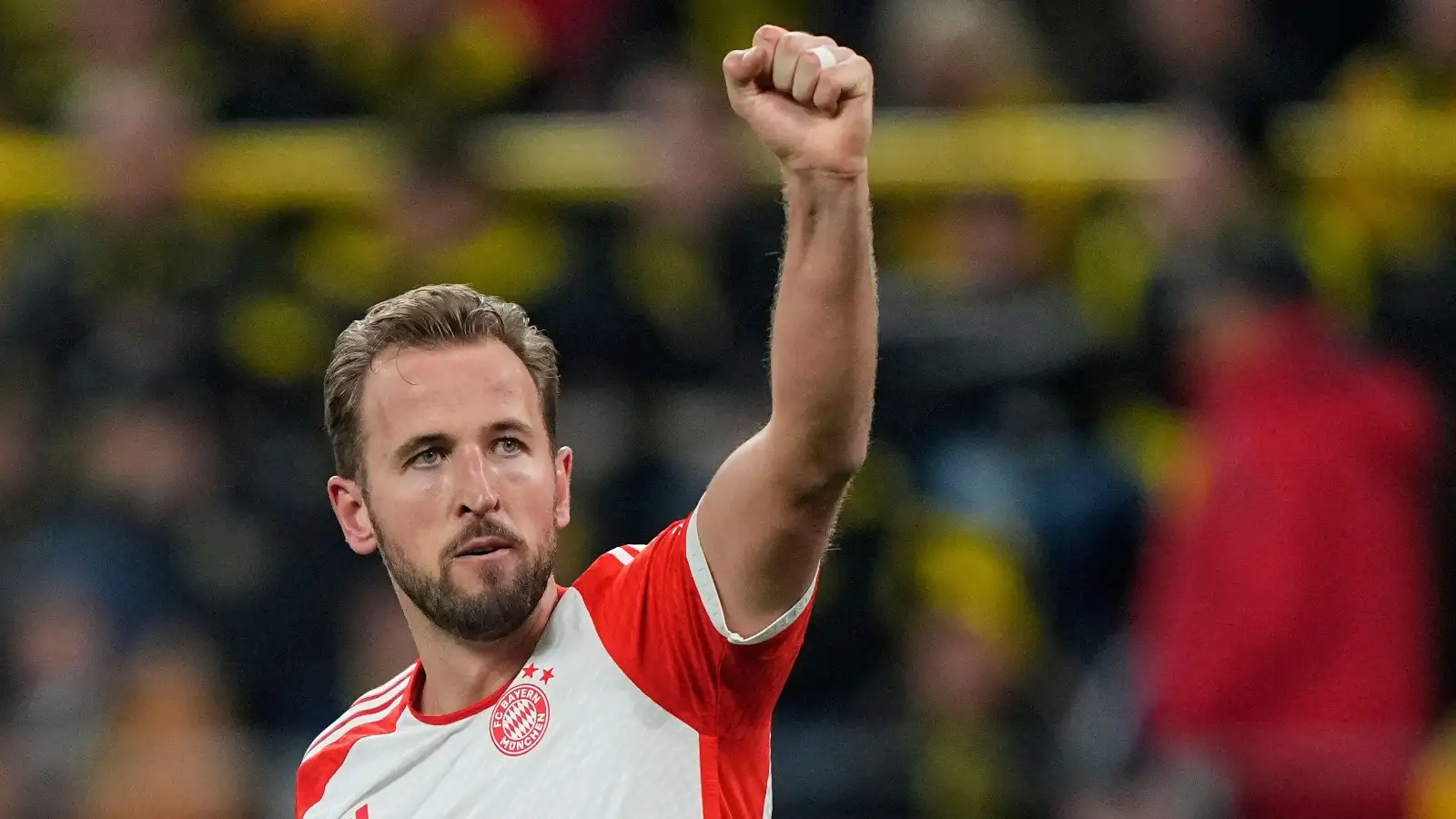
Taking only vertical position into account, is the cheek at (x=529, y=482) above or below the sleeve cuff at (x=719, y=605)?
above

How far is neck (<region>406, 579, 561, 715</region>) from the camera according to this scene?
3133 mm

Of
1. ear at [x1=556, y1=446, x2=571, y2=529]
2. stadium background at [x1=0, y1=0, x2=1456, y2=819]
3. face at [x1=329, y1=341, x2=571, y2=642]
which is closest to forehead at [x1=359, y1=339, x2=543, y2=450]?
face at [x1=329, y1=341, x2=571, y2=642]

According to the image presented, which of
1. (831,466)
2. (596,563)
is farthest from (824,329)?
(596,563)

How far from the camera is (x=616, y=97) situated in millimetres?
7586

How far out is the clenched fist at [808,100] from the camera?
2.50m

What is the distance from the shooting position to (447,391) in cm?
308

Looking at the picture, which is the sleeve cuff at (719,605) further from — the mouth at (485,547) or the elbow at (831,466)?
the mouth at (485,547)

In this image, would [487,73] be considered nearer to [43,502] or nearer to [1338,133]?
[43,502]

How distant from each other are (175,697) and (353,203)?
1968 millimetres

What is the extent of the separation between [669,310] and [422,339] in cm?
336

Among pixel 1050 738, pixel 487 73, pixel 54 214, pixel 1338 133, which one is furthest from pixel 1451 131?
pixel 54 214

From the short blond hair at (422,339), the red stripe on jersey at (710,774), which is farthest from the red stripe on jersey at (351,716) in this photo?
the red stripe on jersey at (710,774)

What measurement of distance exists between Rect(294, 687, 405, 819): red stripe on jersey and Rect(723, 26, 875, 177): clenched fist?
4.00 ft

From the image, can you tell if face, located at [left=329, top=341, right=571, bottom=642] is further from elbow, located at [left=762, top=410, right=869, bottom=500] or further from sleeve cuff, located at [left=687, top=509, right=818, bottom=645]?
elbow, located at [left=762, top=410, right=869, bottom=500]
